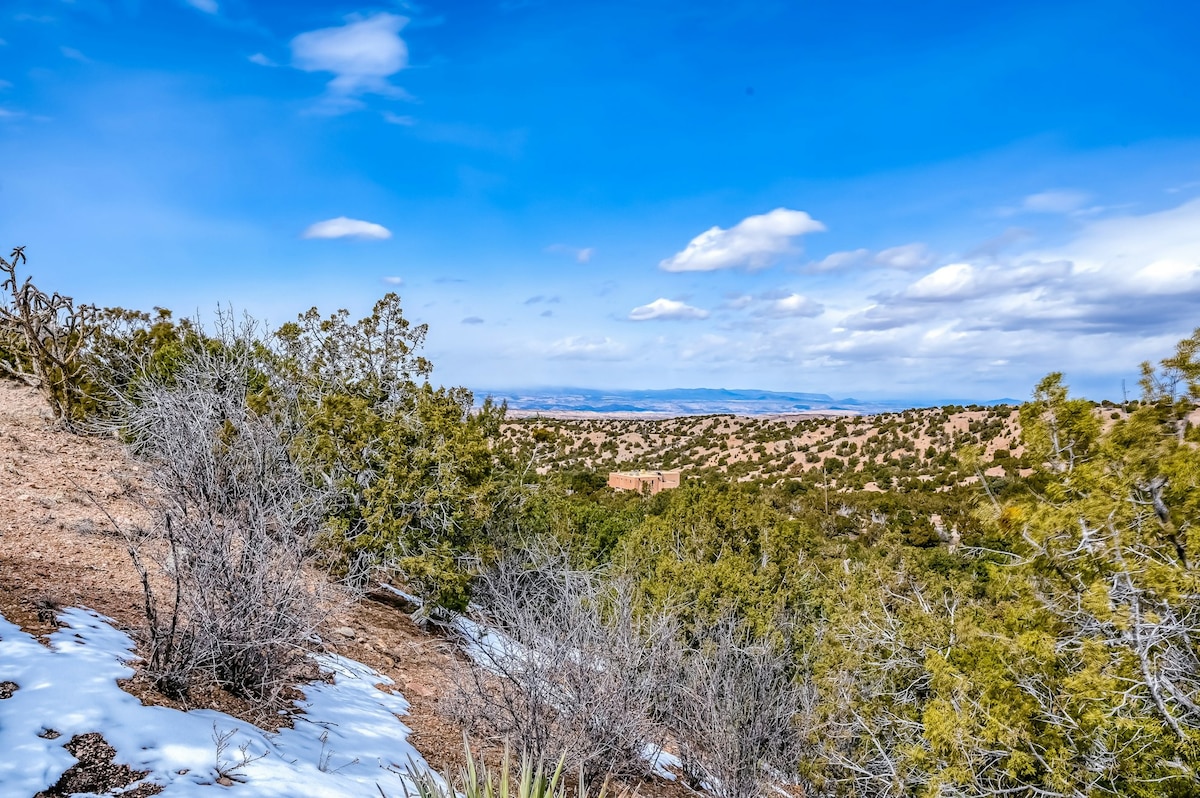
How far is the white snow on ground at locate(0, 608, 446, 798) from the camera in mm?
4078

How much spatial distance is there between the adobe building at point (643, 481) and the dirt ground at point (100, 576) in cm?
2027

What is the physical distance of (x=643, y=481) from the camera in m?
31.4

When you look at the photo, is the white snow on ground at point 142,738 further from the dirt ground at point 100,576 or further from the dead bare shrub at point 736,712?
the dead bare shrub at point 736,712

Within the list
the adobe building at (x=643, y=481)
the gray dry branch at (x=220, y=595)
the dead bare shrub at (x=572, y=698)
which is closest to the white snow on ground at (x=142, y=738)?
the gray dry branch at (x=220, y=595)

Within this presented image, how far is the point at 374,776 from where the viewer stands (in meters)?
5.26

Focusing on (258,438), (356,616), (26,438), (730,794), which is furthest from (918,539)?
(26,438)

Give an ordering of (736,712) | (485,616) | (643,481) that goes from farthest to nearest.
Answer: (643,481), (485,616), (736,712)

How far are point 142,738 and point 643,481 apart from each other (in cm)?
2749

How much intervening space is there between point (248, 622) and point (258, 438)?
15.9 feet

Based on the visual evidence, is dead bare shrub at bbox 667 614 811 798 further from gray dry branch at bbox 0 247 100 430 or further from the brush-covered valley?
gray dry branch at bbox 0 247 100 430

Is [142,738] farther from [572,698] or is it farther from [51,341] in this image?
[51,341]

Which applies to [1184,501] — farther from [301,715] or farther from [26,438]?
[26,438]

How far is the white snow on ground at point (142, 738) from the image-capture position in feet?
13.4

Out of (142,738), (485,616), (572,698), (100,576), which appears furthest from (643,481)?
(142,738)
